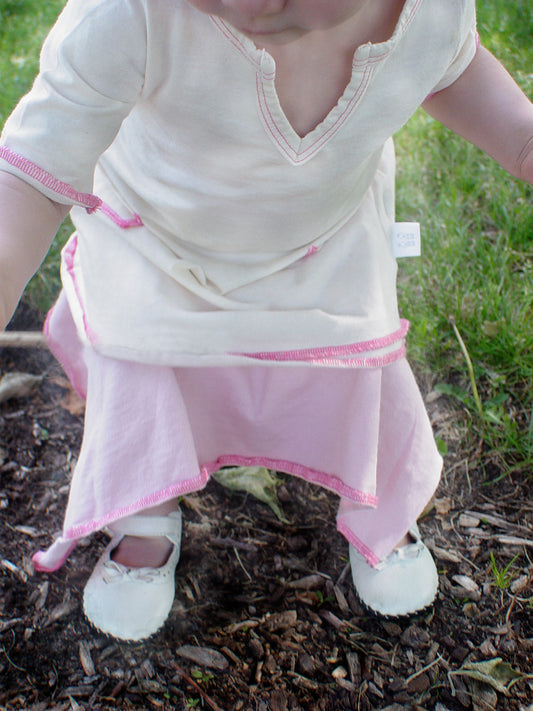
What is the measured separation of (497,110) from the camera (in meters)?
1.15

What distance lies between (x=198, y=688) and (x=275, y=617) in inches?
7.6

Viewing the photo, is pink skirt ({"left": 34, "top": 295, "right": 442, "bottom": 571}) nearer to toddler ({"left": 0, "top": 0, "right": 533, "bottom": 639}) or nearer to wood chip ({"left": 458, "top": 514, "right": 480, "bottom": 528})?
toddler ({"left": 0, "top": 0, "right": 533, "bottom": 639})

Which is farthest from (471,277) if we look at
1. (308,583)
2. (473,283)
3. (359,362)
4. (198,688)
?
(198,688)

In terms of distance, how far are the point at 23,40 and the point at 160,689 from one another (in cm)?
274

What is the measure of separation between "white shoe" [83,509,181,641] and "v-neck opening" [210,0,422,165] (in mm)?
721

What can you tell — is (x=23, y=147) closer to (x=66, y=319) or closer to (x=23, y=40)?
(x=66, y=319)

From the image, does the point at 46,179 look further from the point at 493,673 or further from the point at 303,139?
the point at 493,673

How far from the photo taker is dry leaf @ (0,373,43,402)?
1652mm

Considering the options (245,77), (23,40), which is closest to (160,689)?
(245,77)

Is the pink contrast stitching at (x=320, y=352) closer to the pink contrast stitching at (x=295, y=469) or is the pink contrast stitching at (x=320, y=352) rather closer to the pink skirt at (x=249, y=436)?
the pink skirt at (x=249, y=436)

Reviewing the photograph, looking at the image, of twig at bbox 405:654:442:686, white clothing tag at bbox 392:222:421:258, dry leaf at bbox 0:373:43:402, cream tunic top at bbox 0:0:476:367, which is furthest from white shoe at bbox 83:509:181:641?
white clothing tag at bbox 392:222:421:258

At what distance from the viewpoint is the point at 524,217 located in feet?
6.30

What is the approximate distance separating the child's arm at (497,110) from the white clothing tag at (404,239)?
200 mm

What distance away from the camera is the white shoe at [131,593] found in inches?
48.8
